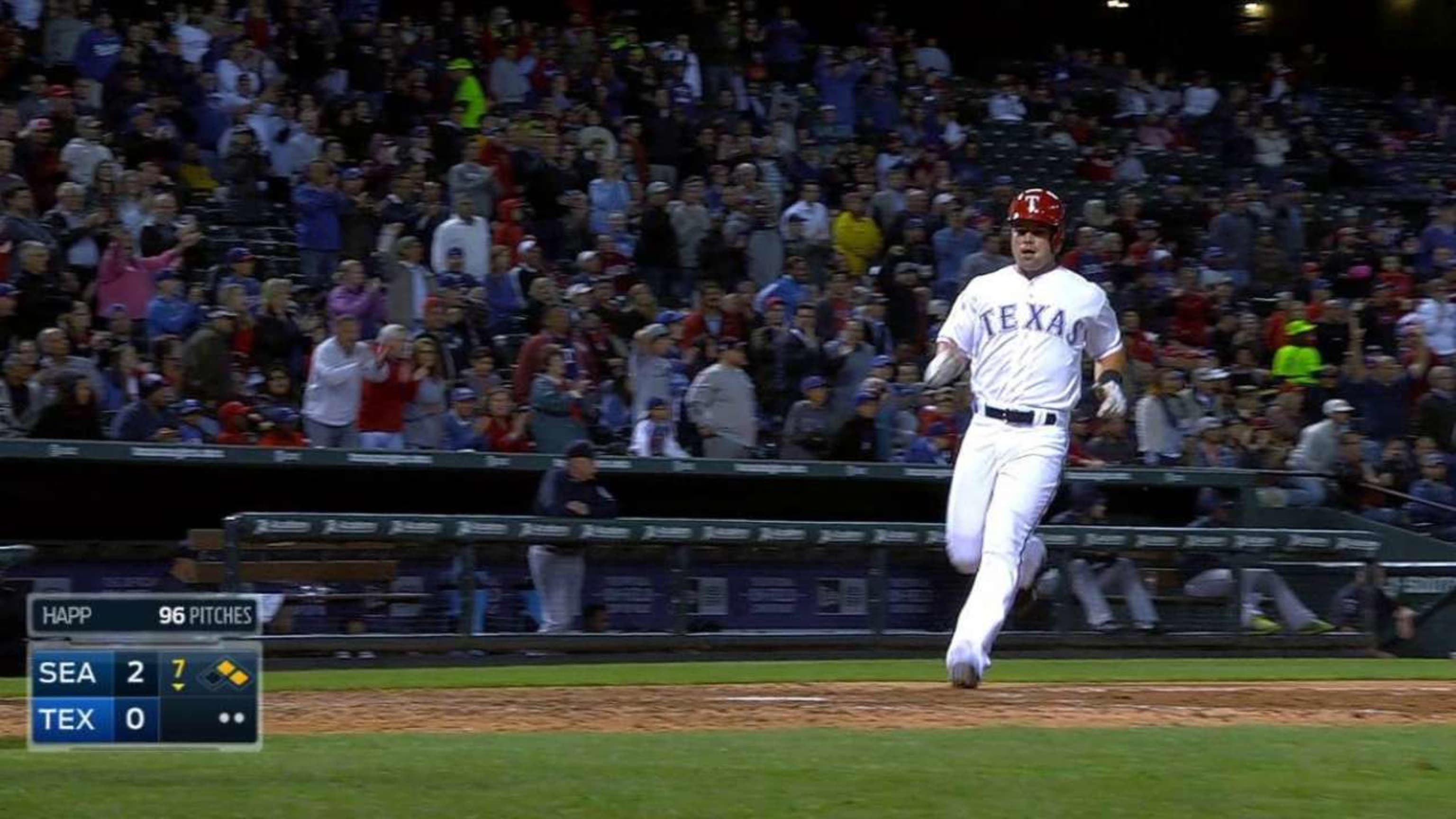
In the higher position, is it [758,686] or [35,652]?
[35,652]

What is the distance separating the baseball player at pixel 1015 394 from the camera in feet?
27.5

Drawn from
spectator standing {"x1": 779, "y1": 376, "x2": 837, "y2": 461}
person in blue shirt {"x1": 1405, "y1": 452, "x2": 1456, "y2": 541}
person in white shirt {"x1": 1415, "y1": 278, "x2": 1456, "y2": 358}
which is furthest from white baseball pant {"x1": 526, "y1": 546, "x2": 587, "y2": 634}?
person in white shirt {"x1": 1415, "y1": 278, "x2": 1456, "y2": 358}

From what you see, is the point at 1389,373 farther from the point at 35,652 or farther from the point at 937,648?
the point at 35,652

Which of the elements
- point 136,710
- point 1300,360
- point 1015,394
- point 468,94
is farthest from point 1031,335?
point 468,94

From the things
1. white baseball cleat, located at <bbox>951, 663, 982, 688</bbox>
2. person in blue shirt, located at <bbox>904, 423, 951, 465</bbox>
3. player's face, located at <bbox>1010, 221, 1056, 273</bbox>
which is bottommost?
white baseball cleat, located at <bbox>951, 663, 982, 688</bbox>

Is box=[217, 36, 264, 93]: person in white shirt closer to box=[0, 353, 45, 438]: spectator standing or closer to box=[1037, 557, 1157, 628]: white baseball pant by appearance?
box=[0, 353, 45, 438]: spectator standing

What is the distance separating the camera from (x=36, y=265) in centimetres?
1362

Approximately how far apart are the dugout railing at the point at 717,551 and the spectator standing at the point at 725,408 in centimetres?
109

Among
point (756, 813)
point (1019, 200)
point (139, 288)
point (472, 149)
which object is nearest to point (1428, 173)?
point (472, 149)

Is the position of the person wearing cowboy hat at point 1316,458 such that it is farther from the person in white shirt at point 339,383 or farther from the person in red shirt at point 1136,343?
the person in white shirt at point 339,383

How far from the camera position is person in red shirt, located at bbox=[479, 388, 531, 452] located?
47.4ft

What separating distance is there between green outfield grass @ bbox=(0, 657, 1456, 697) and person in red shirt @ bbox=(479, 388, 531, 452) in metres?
1.90

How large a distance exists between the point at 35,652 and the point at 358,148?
12.2 meters
